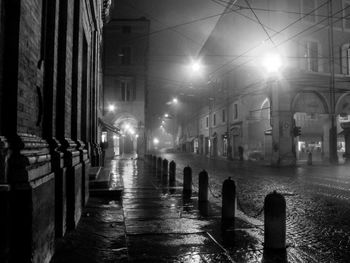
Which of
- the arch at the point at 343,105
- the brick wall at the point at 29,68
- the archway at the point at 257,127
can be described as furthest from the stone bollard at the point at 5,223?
the archway at the point at 257,127

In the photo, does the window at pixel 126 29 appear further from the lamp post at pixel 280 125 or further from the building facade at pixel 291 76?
the lamp post at pixel 280 125

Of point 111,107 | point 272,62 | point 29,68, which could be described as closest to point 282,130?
point 272,62

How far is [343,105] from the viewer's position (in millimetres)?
29125

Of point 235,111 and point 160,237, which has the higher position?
point 235,111

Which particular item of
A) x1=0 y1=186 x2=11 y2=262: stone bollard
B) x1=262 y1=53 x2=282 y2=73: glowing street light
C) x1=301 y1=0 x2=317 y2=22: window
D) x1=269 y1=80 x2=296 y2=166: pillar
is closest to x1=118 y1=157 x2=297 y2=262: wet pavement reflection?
x1=0 y1=186 x2=11 y2=262: stone bollard

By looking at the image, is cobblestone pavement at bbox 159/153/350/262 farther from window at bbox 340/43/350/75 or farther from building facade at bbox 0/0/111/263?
window at bbox 340/43/350/75

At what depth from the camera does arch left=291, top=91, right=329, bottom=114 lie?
2746 centimetres

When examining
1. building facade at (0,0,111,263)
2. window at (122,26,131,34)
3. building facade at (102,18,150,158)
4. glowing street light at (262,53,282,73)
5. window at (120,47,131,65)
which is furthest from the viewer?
window at (122,26,131,34)

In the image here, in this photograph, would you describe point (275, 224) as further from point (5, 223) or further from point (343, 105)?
point (343, 105)

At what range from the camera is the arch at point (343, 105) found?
2866 centimetres

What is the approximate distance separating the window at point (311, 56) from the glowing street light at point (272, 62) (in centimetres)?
287

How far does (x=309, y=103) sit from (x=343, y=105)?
3618 mm

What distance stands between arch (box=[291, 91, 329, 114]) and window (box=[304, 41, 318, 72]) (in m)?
2.10

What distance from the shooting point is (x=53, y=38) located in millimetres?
5637
